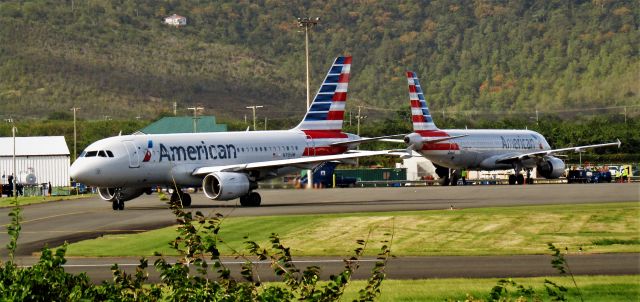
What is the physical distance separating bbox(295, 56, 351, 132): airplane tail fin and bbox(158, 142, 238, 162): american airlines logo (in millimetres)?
5710

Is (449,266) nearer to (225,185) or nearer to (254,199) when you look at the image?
(225,185)

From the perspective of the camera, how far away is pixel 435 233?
35125 mm

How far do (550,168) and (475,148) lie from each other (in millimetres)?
6655

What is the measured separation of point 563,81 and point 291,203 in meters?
112

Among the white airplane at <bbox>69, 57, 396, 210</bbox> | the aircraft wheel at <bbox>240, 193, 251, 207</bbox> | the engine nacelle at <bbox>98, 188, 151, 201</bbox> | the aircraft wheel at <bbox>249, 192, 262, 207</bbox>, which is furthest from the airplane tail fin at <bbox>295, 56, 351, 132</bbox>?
the engine nacelle at <bbox>98, 188, 151, 201</bbox>

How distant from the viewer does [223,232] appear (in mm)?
37562

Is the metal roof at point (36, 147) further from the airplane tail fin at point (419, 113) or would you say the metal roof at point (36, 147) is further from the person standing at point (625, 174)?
the person standing at point (625, 174)

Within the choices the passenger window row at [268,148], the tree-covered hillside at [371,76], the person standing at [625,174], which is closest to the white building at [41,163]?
the person standing at [625,174]

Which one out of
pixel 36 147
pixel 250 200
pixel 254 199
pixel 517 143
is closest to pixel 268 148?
pixel 254 199

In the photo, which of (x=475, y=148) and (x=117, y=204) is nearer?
(x=117, y=204)

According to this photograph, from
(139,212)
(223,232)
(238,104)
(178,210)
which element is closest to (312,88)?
(238,104)

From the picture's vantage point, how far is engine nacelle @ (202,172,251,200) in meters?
50.4

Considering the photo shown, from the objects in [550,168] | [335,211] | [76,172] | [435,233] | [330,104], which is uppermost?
[330,104]

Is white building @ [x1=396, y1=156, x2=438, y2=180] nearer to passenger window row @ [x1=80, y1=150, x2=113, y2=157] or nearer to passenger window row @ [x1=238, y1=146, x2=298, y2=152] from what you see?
passenger window row @ [x1=238, y1=146, x2=298, y2=152]
